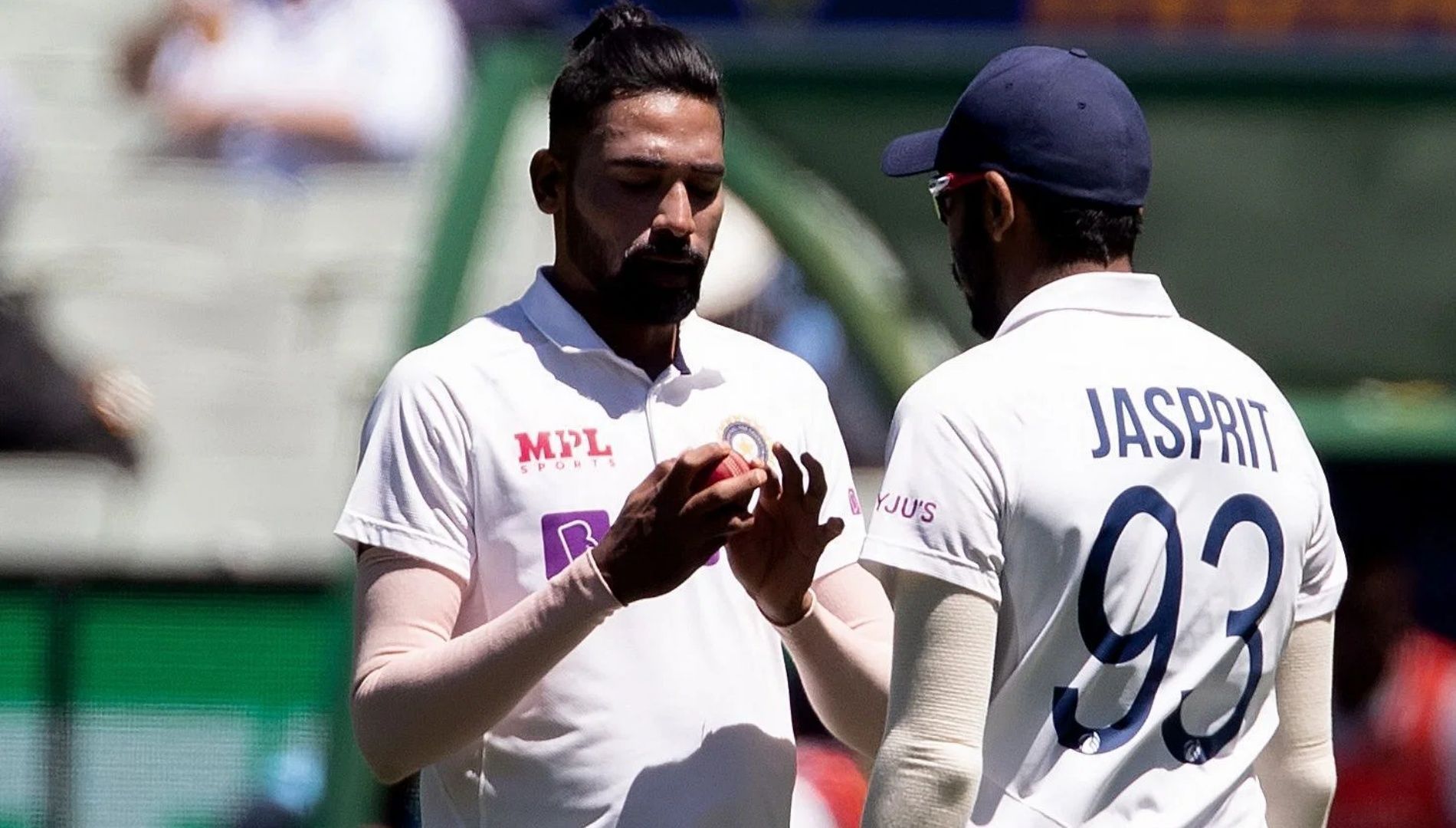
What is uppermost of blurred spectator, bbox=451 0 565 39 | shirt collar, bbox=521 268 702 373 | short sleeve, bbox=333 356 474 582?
blurred spectator, bbox=451 0 565 39

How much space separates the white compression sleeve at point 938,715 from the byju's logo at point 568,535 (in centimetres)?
41

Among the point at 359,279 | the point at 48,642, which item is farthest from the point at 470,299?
the point at 359,279

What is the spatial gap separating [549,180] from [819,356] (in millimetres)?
2913

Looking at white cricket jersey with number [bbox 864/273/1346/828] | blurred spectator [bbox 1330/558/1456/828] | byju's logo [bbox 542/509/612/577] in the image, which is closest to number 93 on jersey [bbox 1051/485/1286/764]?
white cricket jersey with number [bbox 864/273/1346/828]

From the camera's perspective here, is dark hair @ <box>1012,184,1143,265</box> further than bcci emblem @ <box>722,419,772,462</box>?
No

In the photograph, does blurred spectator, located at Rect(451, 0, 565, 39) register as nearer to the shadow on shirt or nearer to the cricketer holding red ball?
the cricketer holding red ball

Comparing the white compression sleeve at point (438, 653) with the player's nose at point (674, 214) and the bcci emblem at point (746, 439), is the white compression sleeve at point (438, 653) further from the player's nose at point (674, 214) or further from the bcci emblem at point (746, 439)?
the player's nose at point (674, 214)

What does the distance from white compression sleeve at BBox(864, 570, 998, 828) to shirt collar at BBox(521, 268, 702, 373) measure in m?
0.52

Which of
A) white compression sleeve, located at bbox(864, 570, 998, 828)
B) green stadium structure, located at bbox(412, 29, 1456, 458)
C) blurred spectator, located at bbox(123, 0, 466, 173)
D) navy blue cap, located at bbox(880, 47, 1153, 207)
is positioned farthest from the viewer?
blurred spectator, located at bbox(123, 0, 466, 173)

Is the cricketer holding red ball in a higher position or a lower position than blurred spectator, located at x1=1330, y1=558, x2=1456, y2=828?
higher

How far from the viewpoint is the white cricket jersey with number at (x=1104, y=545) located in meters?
2.52

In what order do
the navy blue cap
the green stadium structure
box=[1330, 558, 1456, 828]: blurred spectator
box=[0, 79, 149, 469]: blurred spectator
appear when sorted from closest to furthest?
the navy blue cap < the green stadium structure < box=[1330, 558, 1456, 828]: blurred spectator < box=[0, 79, 149, 469]: blurred spectator

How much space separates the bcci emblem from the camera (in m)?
2.80

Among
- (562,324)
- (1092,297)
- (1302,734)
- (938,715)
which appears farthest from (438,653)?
(1302,734)
